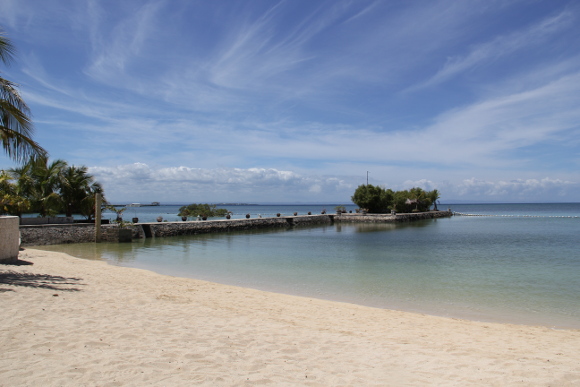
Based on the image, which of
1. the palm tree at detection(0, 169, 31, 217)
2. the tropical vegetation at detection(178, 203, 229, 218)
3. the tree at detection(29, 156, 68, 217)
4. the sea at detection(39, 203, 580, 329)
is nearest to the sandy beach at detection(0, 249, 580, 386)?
the sea at detection(39, 203, 580, 329)

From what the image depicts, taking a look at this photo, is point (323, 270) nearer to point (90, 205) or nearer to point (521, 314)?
point (521, 314)

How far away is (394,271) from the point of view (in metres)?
14.7

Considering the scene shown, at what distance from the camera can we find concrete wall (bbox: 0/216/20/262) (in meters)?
11.2

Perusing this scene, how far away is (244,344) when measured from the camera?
5414 millimetres

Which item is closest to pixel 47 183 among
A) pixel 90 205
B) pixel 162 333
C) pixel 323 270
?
pixel 90 205

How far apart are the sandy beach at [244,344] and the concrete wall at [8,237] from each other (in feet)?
9.89

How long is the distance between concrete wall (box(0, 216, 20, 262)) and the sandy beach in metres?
3.01

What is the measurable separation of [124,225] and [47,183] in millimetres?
5627

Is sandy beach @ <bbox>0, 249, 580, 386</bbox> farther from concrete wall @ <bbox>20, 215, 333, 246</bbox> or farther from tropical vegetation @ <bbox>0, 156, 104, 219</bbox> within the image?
tropical vegetation @ <bbox>0, 156, 104, 219</bbox>

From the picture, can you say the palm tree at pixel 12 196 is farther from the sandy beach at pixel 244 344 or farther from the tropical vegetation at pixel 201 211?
the tropical vegetation at pixel 201 211

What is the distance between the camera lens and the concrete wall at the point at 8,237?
1118cm

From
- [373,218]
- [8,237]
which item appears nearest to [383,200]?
[373,218]

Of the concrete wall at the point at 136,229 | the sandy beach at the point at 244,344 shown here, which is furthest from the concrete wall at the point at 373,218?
the sandy beach at the point at 244,344

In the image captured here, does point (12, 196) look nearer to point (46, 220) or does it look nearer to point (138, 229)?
point (46, 220)
